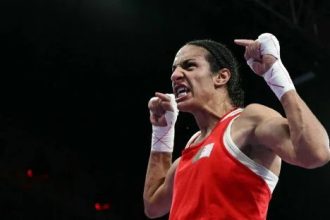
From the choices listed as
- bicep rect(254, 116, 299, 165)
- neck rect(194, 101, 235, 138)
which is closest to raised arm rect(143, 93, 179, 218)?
neck rect(194, 101, 235, 138)

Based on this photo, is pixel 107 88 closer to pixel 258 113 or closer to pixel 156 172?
pixel 156 172

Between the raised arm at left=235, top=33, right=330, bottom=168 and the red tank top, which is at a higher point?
the raised arm at left=235, top=33, right=330, bottom=168

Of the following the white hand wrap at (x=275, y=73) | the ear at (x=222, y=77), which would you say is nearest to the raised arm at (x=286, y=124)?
the white hand wrap at (x=275, y=73)

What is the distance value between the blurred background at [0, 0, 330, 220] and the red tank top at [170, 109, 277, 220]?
3.54 metres

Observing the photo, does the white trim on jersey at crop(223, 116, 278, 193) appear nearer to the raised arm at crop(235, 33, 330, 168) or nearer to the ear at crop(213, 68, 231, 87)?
the raised arm at crop(235, 33, 330, 168)

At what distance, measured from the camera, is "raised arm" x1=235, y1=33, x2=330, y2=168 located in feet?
4.77

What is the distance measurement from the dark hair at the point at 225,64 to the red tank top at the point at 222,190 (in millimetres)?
322

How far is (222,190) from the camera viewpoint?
1633mm

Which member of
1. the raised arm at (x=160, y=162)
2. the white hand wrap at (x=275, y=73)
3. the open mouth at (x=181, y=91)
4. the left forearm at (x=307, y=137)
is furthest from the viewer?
the raised arm at (x=160, y=162)

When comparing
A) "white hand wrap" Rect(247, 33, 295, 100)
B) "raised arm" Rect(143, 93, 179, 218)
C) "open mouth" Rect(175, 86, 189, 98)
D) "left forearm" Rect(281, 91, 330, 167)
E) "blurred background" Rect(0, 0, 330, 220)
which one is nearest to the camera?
"left forearm" Rect(281, 91, 330, 167)

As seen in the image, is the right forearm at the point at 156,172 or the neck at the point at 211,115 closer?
the neck at the point at 211,115

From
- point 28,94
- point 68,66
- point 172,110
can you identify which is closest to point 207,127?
point 172,110

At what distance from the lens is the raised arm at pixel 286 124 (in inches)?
57.2

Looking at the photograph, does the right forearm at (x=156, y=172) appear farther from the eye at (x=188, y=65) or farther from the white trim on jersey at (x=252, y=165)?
the white trim on jersey at (x=252, y=165)
